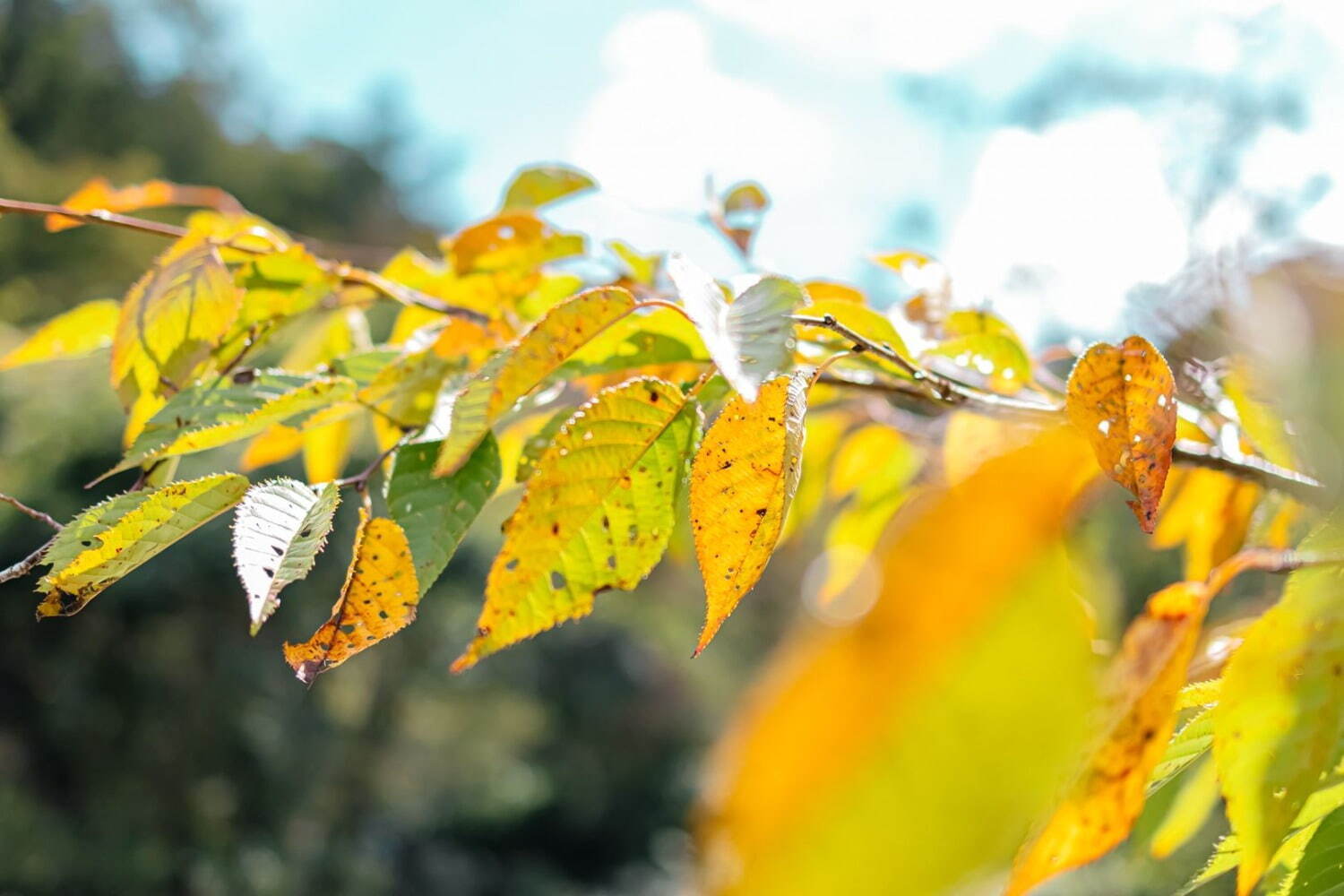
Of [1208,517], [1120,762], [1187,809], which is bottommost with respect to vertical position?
[1187,809]

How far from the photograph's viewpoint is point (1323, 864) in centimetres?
25

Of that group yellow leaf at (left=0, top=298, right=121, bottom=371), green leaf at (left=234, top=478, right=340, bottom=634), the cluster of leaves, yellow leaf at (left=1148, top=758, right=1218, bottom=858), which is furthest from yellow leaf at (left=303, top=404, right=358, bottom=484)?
yellow leaf at (left=1148, top=758, right=1218, bottom=858)

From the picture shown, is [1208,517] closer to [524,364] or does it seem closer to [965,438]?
[965,438]

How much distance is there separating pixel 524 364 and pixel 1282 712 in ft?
0.67

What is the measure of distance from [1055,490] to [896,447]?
486 mm

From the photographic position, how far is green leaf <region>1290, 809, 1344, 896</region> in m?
0.25

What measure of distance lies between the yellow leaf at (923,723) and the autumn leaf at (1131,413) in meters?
0.13

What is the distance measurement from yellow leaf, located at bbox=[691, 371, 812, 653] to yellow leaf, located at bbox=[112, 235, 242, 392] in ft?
0.75

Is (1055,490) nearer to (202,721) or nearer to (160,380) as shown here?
(160,380)

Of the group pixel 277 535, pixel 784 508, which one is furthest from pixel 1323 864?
pixel 277 535

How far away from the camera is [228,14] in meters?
12.1

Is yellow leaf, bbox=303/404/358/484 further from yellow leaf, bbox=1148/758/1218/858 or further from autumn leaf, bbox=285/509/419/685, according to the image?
yellow leaf, bbox=1148/758/1218/858

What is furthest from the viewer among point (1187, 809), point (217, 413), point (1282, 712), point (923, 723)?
point (1187, 809)

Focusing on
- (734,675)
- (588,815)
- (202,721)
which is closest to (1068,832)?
(202,721)
